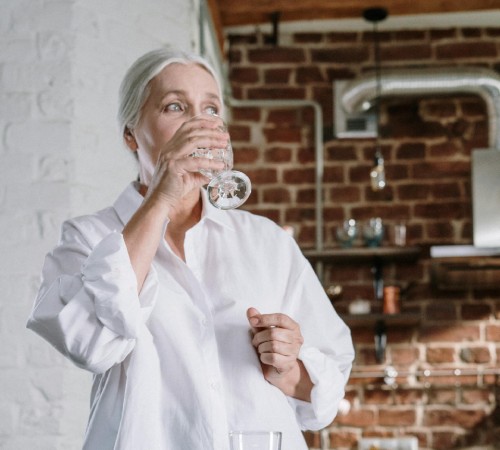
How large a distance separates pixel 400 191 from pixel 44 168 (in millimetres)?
2615

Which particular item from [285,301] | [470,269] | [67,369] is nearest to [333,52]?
[470,269]

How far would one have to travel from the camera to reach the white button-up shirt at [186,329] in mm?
1170

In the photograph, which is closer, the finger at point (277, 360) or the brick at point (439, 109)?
the finger at point (277, 360)

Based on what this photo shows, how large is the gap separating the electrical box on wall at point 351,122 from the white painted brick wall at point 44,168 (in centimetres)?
216

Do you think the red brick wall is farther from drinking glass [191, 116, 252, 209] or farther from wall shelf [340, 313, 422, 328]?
drinking glass [191, 116, 252, 209]

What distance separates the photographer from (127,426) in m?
1.19

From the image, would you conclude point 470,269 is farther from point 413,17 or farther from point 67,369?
point 67,369

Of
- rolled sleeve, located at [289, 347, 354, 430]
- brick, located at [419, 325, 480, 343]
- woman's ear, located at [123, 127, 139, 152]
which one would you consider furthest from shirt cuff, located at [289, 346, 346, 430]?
brick, located at [419, 325, 480, 343]

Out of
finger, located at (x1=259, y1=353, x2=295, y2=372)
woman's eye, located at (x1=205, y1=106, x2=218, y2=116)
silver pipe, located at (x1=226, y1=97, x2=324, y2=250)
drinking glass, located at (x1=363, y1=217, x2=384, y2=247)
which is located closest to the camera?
finger, located at (x1=259, y1=353, x2=295, y2=372)

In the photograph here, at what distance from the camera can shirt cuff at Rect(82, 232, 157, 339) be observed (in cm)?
115

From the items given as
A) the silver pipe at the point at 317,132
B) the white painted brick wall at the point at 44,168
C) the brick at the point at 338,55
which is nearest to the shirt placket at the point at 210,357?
the white painted brick wall at the point at 44,168

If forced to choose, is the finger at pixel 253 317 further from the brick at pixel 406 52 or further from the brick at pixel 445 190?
the brick at pixel 406 52

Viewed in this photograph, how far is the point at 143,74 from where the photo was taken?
1.43 meters

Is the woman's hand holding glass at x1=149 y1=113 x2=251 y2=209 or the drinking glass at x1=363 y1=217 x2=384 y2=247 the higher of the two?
the drinking glass at x1=363 y1=217 x2=384 y2=247
